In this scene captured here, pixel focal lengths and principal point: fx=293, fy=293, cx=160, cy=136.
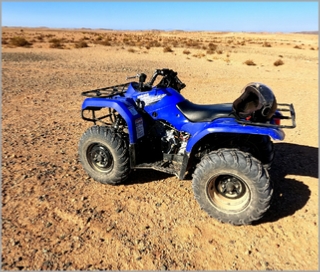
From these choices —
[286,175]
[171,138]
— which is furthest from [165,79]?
[286,175]

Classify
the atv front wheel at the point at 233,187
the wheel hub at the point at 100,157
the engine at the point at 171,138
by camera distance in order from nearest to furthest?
the atv front wheel at the point at 233,187
the engine at the point at 171,138
the wheel hub at the point at 100,157

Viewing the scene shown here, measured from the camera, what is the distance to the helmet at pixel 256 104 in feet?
10.8

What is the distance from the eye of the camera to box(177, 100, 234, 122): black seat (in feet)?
12.0

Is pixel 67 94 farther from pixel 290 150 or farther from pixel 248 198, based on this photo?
pixel 248 198

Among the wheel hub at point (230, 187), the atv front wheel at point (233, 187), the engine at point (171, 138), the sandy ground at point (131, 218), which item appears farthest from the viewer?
the engine at point (171, 138)

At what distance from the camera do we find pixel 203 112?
3.79m

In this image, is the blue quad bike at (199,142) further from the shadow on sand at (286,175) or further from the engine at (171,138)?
the shadow on sand at (286,175)

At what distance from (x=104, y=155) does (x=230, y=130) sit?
1860 millimetres

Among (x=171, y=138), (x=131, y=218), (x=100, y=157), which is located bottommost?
(x=131, y=218)

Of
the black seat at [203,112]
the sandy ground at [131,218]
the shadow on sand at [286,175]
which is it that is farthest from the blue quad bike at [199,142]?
the shadow on sand at [286,175]

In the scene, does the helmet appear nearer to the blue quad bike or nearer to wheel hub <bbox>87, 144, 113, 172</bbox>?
the blue quad bike

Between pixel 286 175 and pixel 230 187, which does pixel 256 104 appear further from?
pixel 286 175

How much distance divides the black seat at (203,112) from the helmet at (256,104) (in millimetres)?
159

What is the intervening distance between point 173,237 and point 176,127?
4.69ft
